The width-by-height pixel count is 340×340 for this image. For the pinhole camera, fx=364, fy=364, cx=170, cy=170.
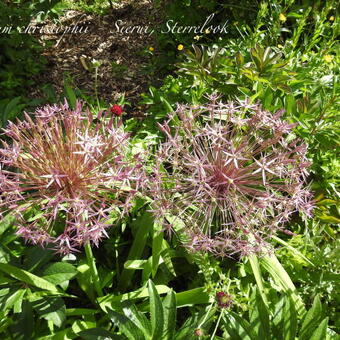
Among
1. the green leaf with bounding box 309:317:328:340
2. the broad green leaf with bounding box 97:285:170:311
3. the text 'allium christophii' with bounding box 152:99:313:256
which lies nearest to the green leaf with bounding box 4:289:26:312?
the broad green leaf with bounding box 97:285:170:311

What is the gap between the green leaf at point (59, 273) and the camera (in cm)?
178

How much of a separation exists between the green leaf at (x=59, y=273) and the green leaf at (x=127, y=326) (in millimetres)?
275

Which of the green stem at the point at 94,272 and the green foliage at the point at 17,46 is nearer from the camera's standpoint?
the green stem at the point at 94,272

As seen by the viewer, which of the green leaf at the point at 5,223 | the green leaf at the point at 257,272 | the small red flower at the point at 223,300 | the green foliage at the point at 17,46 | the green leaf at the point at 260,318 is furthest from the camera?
the green foliage at the point at 17,46

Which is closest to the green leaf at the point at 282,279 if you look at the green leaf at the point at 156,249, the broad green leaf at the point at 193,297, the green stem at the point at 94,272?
the broad green leaf at the point at 193,297

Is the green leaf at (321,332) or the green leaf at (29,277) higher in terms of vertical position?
the green leaf at (29,277)

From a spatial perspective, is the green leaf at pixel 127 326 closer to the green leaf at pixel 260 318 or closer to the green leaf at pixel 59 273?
the green leaf at pixel 59 273

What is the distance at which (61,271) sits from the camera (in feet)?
5.93

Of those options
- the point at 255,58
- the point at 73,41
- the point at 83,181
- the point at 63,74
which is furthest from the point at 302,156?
the point at 73,41

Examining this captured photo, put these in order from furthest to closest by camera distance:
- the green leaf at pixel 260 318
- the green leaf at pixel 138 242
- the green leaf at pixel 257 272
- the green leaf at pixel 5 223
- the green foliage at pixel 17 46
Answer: the green foliage at pixel 17 46
the green leaf at pixel 138 242
the green leaf at pixel 257 272
the green leaf at pixel 5 223
the green leaf at pixel 260 318

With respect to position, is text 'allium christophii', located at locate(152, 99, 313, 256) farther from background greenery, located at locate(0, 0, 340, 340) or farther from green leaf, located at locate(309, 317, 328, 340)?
green leaf, located at locate(309, 317, 328, 340)

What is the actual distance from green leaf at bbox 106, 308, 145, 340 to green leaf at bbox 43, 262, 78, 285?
0.28 metres

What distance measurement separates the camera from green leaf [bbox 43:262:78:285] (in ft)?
5.84

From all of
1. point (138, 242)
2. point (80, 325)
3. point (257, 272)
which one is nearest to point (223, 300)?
point (257, 272)
